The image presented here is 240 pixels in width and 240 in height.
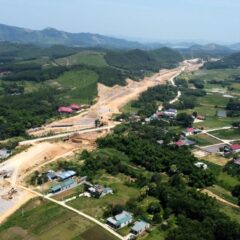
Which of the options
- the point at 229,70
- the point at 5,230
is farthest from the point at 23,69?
the point at 5,230

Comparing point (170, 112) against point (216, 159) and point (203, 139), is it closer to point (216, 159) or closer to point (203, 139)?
point (203, 139)

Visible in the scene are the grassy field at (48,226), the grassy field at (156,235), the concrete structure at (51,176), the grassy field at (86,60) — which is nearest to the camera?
the grassy field at (156,235)

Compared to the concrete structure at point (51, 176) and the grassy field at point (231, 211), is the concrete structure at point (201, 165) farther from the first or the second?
the concrete structure at point (51, 176)

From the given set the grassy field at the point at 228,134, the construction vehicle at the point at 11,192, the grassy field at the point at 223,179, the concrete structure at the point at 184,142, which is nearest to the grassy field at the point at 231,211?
the grassy field at the point at 223,179

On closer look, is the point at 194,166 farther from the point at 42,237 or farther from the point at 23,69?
the point at 23,69

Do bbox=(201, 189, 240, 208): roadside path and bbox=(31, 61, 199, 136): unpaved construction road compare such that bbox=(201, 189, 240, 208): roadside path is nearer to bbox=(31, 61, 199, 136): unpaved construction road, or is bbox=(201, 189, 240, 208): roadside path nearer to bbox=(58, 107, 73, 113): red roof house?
bbox=(31, 61, 199, 136): unpaved construction road

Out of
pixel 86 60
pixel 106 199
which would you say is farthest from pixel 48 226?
pixel 86 60
